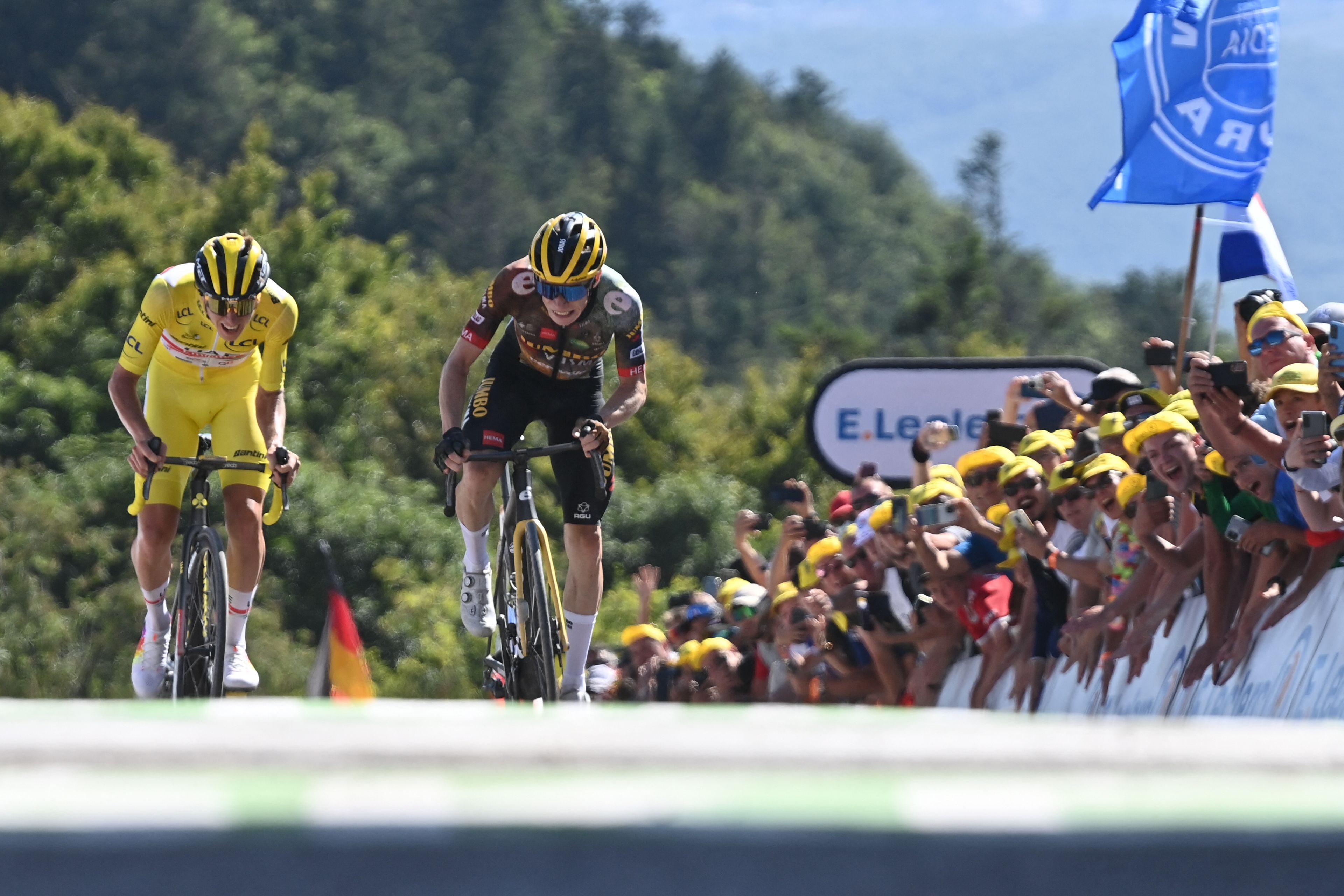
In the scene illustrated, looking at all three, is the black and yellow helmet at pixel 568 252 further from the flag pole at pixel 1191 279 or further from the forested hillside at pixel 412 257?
the forested hillside at pixel 412 257

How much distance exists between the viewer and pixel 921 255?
129 m

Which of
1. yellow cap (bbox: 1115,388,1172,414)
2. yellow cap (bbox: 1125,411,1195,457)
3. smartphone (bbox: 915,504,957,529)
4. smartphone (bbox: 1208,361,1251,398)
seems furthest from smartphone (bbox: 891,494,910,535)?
smartphone (bbox: 1208,361,1251,398)

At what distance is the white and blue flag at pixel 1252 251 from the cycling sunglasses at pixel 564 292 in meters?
5.06

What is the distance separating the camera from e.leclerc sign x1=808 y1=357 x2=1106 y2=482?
1291 centimetres

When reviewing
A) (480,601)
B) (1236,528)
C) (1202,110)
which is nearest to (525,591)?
(480,601)

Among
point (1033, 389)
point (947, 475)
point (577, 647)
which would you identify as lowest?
point (577, 647)

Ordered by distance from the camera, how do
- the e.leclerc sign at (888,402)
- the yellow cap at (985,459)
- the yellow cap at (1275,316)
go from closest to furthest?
the yellow cap at (1275,316)
the yellow cap at (985,459)
the e.leclerc sign at (888,402)

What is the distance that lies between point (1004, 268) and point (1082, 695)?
106 meters

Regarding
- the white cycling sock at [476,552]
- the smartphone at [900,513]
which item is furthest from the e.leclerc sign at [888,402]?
the white cycling sock at [476,552]

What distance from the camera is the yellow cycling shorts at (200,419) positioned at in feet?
25.5

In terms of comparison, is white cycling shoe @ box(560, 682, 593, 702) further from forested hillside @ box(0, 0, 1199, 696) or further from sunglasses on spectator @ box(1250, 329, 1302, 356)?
forested hillside @ box(0, 0, 1199, 696)

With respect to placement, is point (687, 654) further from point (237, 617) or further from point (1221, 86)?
point (237, 617)

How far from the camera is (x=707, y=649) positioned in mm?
11531

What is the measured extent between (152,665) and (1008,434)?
4.28 meters
